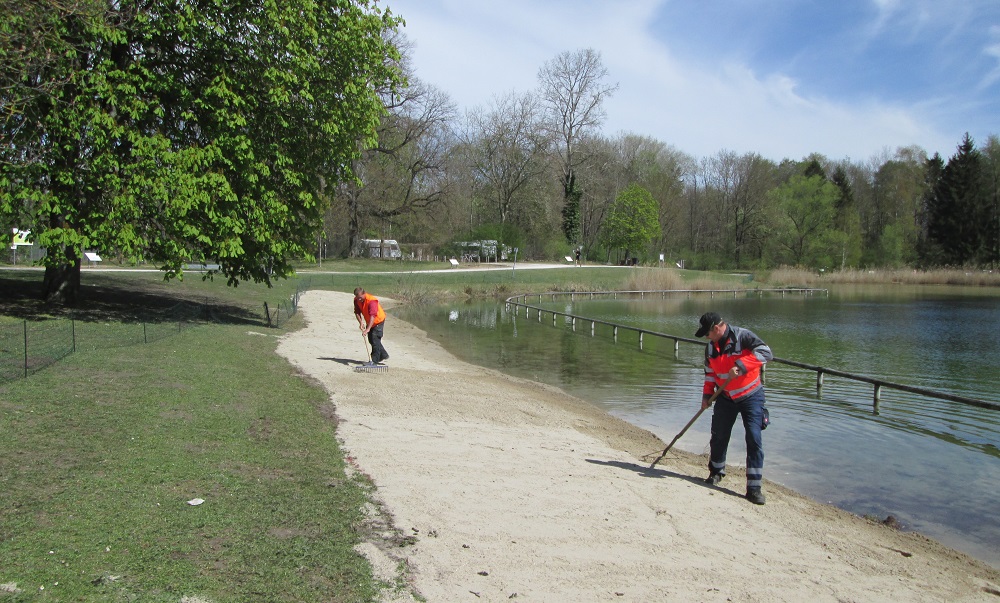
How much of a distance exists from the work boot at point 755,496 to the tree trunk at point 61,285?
1740 cm

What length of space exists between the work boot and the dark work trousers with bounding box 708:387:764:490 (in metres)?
0.05

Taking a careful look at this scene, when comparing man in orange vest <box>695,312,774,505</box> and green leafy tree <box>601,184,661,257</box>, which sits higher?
green leafy tree <box>601,184,661,257</box>

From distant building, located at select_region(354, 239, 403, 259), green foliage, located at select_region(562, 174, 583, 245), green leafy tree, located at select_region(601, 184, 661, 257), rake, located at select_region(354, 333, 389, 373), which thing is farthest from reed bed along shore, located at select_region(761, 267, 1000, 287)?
rake, located at select_region(354, 333, 389, 373)

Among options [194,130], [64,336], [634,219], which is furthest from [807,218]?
[64,336]

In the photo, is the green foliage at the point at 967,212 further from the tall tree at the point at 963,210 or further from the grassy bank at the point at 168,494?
the grassy bank at the point at 168,494

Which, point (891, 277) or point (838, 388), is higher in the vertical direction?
point (891, 277)

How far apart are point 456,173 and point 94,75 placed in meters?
53.0

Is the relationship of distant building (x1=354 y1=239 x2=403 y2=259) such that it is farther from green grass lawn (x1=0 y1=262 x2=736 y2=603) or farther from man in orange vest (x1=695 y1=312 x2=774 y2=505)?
man in orange vest (x1=695 y1=312 x2=774 y2=505)

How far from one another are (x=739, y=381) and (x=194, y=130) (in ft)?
50.8

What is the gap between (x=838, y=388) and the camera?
1784 centimetres

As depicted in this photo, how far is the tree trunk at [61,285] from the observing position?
59.5 feet

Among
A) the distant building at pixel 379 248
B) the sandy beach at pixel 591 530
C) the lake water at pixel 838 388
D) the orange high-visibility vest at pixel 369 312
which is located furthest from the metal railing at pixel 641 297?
the distant building at pixel 379 248

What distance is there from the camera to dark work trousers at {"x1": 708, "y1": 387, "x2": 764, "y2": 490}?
26.3 ft

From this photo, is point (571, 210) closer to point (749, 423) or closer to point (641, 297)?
point (641, 297)
